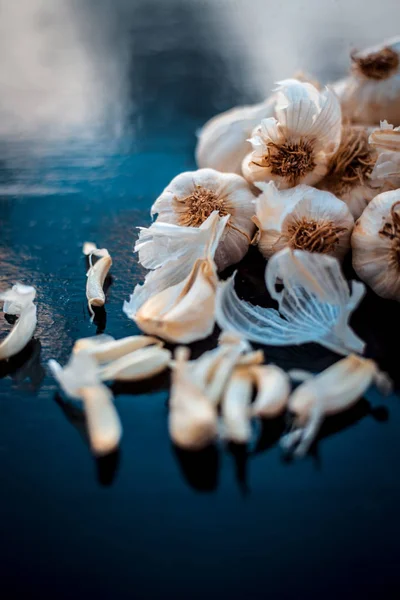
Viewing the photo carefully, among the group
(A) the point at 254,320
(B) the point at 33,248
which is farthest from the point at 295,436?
(B) the point at 33,248

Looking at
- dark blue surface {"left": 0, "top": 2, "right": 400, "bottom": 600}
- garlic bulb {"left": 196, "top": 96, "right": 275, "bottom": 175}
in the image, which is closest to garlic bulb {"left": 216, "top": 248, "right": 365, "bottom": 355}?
dark blue surface {"left": 0, "top": 2, "right": 400, "bottom": 600}

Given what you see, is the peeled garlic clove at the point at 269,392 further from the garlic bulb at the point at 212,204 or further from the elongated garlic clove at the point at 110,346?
the garlic bulb at the point at 212,204

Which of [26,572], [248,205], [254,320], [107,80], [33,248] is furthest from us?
[107,80]

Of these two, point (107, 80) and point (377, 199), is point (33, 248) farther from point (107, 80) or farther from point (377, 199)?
point (107, 80)

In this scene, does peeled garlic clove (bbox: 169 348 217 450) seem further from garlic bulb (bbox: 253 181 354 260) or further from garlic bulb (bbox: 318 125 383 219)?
garlic bulb (bbox: 318 125 383 219)

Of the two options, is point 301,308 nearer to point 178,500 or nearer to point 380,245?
point 380,245

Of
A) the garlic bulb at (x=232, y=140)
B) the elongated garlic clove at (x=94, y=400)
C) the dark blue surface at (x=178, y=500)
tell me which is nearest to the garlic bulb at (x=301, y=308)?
the dark blue surface at (x=178, y=500)
